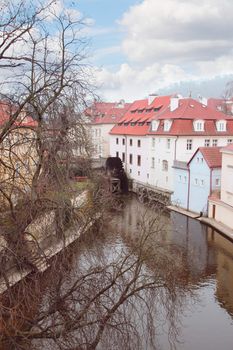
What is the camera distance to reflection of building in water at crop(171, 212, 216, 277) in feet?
47.5

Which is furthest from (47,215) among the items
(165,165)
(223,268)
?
(165,165)

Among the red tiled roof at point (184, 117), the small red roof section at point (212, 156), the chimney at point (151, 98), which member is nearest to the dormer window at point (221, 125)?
the red tiled roof at point (184, 117)

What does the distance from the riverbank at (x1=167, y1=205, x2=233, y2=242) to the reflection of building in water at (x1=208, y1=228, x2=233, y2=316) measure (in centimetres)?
22

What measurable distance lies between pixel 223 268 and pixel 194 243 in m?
2.91

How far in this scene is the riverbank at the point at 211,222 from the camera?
709 inches

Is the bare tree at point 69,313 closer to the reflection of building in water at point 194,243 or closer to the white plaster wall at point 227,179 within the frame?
the reflection of building in water at point 194,243

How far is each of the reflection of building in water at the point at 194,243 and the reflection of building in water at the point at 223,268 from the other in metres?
0.26

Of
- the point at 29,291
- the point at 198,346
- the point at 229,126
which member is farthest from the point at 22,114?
the point at 229,126

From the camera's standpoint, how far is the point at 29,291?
6504 mm

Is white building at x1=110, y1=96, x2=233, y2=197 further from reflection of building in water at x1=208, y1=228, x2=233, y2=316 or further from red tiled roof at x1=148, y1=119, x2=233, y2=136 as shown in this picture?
reflection of building in water at x1=208, y1=228, x2=233, y2=316

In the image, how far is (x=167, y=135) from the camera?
86.6 ft

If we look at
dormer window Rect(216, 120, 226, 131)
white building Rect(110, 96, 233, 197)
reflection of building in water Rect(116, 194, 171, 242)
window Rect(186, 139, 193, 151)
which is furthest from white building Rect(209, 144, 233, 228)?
dormer window Rect(216, 120, 226, 131)

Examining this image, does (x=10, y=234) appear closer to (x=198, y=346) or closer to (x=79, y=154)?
(x=79, y=154)

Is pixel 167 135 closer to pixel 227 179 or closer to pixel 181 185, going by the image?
pixel 181 185
